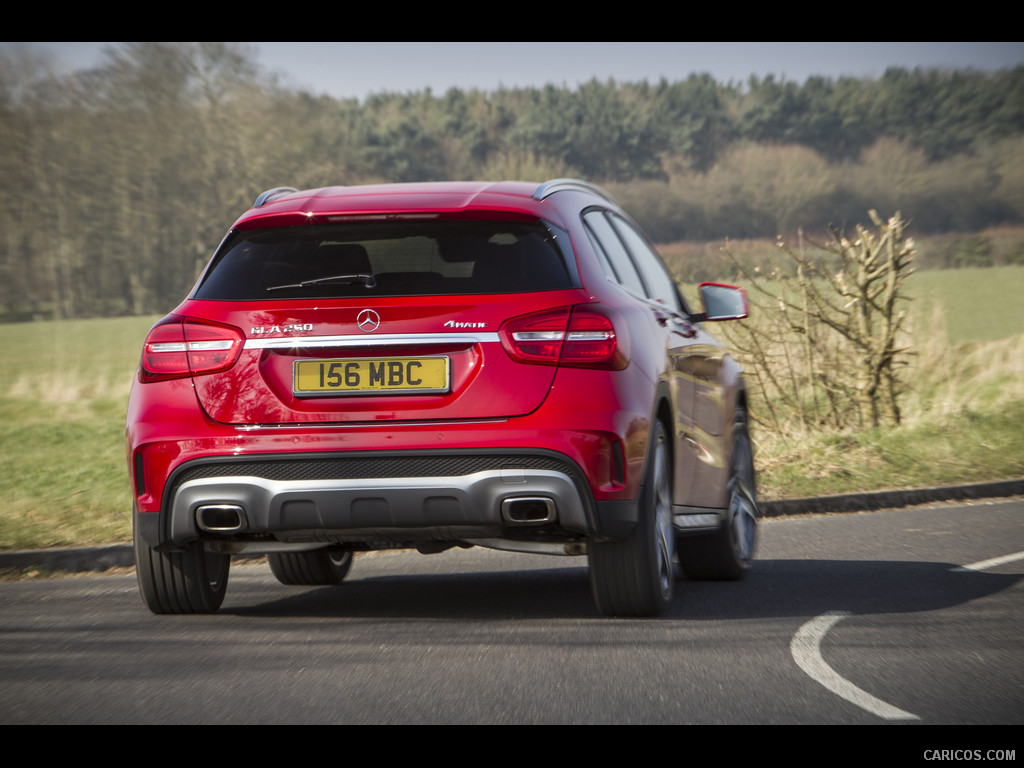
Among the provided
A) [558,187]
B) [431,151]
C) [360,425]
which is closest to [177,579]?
[360,425]

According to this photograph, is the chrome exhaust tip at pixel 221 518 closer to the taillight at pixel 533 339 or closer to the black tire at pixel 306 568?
the taillight at pixel 533 339

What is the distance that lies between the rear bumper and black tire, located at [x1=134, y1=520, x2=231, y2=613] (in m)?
0.68

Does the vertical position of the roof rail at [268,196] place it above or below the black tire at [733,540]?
above

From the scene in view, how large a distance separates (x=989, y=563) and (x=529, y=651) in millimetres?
3964

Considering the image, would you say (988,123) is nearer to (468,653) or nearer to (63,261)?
(63,261)

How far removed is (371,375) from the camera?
18.4ft

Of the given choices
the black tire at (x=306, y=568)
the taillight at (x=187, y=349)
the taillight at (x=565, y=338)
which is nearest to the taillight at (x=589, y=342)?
the taillight at (x=565, y=338)

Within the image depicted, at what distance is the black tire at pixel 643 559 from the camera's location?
5.90 meters

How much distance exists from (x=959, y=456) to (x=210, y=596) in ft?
33.5

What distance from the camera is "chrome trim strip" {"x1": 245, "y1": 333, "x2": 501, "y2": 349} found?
18.2ft

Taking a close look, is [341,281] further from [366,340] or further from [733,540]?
[733,540]

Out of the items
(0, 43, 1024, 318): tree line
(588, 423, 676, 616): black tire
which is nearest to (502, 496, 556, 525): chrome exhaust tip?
(588, 423, 676, 616): black tire

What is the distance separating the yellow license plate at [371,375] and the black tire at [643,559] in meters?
1.03

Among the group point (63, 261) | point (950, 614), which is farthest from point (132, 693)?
point (63, 261)
